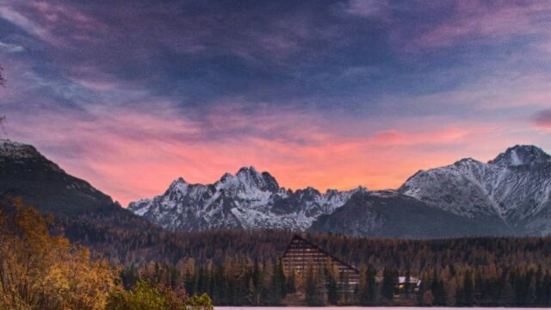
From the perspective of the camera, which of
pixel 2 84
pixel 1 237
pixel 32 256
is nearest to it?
pixel 2 84

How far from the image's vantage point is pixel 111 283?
52.2 metres

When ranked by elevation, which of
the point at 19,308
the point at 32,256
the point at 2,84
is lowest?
the point at 19,308

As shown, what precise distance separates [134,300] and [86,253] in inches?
393

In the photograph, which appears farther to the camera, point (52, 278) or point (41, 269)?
point (41, 269)

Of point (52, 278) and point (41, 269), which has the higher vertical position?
point (41, 269)

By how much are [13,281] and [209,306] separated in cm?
1185

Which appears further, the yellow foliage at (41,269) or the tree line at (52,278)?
the yellow foliage at (41,269)

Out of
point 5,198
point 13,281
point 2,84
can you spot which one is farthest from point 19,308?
point 2,84

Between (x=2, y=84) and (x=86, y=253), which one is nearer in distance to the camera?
(x=2, y=84)

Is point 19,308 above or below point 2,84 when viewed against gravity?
below

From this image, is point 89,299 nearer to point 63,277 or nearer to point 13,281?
point 63,277

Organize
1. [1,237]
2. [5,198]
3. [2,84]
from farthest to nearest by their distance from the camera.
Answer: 1. [1,237]
2. [5,198]
3. [2,84]

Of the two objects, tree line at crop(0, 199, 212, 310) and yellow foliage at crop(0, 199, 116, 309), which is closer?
tree line at crop(0, 199, 212, 310)

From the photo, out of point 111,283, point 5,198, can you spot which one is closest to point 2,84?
point 5,198
